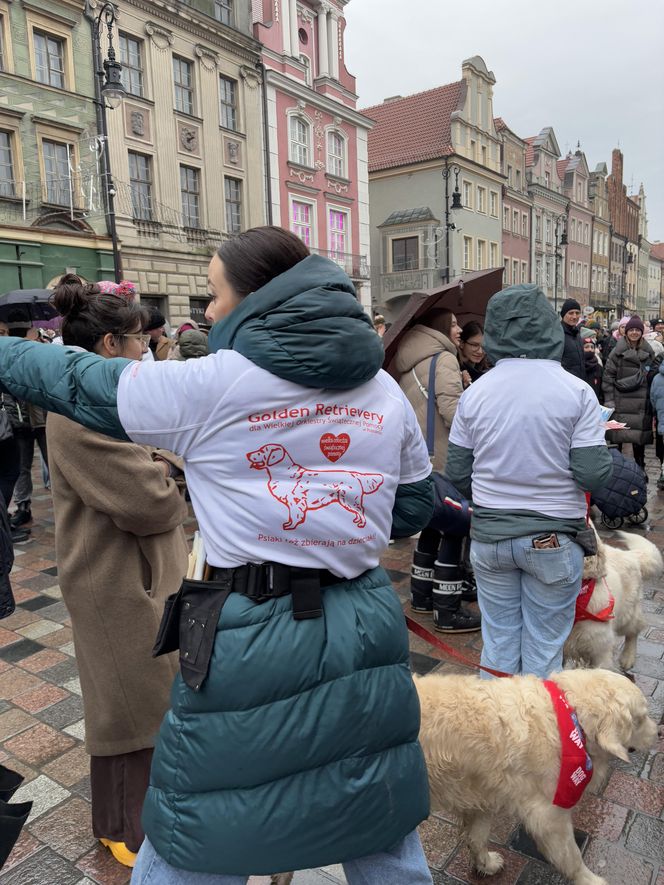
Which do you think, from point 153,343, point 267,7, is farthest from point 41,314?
point 267,7

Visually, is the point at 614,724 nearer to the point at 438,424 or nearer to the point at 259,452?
the point at 259,452

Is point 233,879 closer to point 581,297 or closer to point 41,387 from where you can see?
point 41,387

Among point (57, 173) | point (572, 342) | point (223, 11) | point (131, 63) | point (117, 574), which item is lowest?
point (117, 574)

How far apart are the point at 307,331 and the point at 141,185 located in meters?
20.2

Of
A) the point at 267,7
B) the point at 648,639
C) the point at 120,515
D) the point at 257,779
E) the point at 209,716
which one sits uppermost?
the point at 267,7

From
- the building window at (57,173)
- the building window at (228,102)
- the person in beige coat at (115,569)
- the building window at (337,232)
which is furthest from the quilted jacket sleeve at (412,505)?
the building window at (337,232)

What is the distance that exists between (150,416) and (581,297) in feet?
184

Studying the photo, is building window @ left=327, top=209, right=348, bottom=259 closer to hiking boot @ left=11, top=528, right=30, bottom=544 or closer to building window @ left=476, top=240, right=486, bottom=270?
building window @ left=476, top=240, right=486, bottom=270

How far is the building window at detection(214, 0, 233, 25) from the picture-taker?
71.1 ft

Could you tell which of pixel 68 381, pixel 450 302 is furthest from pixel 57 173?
pixel 68 381

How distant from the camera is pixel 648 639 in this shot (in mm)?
4066

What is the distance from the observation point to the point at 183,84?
20.4 meters

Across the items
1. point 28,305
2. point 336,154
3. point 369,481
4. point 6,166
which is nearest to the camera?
point 369,481

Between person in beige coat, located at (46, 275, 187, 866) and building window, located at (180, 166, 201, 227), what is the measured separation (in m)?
19.7
